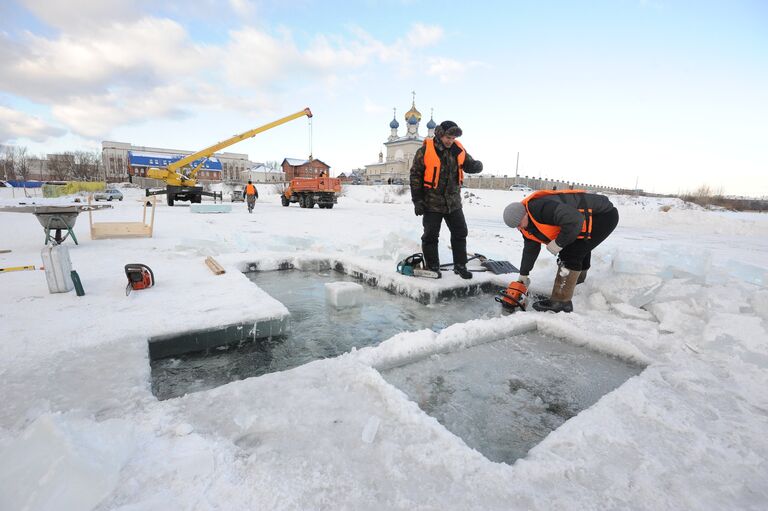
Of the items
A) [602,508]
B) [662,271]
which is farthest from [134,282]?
[662,271]

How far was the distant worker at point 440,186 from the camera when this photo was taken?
13.2ft

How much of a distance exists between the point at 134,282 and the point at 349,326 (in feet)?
6.14

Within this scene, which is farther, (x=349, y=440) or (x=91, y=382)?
(x=91, y=382)

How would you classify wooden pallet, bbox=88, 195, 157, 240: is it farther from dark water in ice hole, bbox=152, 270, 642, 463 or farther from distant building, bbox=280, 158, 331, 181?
distant building, bbox=280, 158, 331, 181

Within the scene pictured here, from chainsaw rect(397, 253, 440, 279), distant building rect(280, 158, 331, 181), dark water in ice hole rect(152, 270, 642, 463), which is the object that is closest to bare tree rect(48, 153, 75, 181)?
distant building rect(280, 158, 331, 181)

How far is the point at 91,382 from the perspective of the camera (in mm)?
1718

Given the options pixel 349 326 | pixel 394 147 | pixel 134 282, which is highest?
pixel 394 147

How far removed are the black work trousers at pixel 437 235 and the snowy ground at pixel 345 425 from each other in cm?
146

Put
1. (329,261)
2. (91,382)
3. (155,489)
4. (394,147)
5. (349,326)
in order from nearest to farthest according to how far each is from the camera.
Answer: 1. (155,489)
2. (91,382)
3. (349,326)
4. (329,261)
5. (394,147)

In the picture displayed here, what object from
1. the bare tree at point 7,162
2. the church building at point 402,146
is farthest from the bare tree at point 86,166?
the church building at point 402,146

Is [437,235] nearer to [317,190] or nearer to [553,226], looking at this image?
[553,226]

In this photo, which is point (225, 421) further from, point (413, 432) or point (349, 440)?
point (413, 432)

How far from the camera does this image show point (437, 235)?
4219 millimetres

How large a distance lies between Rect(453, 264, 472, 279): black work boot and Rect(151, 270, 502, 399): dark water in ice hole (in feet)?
0.89
